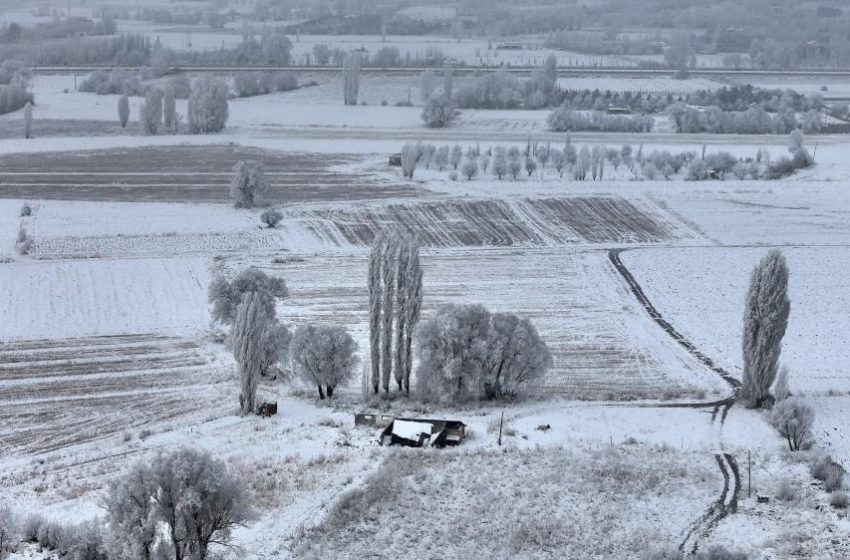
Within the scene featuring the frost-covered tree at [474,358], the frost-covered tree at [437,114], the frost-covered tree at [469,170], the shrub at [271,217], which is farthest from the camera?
the frost-covered tree at [437,114]

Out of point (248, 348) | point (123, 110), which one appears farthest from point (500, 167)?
point (248, 348)

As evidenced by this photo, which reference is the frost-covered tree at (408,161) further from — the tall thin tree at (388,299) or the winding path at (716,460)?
the tall thin tree at (388,299)

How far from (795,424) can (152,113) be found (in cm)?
6865

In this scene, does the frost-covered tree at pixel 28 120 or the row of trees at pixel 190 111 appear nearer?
the frost-covered tree at pixel 28 120

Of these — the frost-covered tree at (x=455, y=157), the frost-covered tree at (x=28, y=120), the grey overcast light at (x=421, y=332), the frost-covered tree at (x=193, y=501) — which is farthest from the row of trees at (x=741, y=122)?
the frost-covered tree at (x=193, y=501)

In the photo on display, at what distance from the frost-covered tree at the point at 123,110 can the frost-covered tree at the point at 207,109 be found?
16.9ft

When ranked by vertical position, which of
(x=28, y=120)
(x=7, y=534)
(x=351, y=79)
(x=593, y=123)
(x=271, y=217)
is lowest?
(x=271, y=217)

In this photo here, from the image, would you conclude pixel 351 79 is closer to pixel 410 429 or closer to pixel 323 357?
pixel 323 357

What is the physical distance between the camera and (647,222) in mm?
66000

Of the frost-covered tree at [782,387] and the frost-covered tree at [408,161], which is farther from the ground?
the frost-covered tree at [408,161]

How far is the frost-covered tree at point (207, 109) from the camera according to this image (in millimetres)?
93312

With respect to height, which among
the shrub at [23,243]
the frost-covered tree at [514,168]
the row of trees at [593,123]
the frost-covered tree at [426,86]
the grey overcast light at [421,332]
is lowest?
the shrub at [23,243]

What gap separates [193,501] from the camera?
81.4ft

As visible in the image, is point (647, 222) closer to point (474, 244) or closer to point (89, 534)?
point (474, 244)
